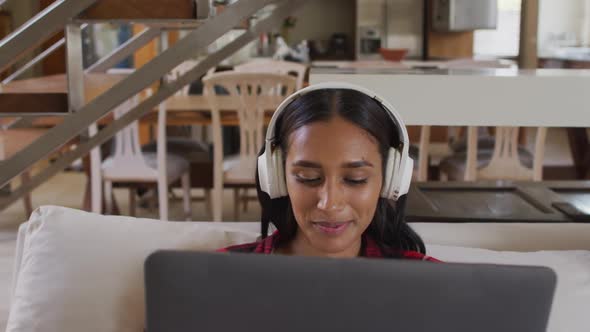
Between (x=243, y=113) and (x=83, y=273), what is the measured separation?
244 cm

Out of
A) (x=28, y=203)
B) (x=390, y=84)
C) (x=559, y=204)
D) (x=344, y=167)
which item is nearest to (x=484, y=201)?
(x=559, y=204)

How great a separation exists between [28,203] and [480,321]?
14.1 feet

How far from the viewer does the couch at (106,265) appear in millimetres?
1391

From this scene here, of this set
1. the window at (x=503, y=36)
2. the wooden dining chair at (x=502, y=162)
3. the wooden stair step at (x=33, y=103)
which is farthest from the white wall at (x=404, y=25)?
the wooden stair step at (x=33, y=103)

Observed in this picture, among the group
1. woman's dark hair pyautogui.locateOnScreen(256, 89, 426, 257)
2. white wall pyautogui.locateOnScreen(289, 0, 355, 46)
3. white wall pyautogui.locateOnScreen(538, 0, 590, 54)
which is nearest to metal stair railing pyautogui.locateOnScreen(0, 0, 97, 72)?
woman's dark hair pyautogui.locateOnScreen(256, 89, 426, 257)

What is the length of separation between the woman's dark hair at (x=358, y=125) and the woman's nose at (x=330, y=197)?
0.12m

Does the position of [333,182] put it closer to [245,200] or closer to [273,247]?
[273,247]

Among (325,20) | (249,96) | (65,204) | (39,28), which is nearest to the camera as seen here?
(39,28)

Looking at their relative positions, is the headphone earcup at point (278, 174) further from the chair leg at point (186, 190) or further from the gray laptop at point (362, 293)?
the chair leg at point (186, 190)

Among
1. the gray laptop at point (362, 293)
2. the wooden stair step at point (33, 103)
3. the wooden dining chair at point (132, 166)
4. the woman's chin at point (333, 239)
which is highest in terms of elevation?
the wooden stair step at point (33, 103)

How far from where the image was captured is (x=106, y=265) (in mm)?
1403

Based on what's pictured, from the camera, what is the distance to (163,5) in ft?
6.33

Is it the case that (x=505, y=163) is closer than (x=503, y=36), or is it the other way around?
(x=505, y=163)

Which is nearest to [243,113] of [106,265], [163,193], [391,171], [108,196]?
[163,193]
